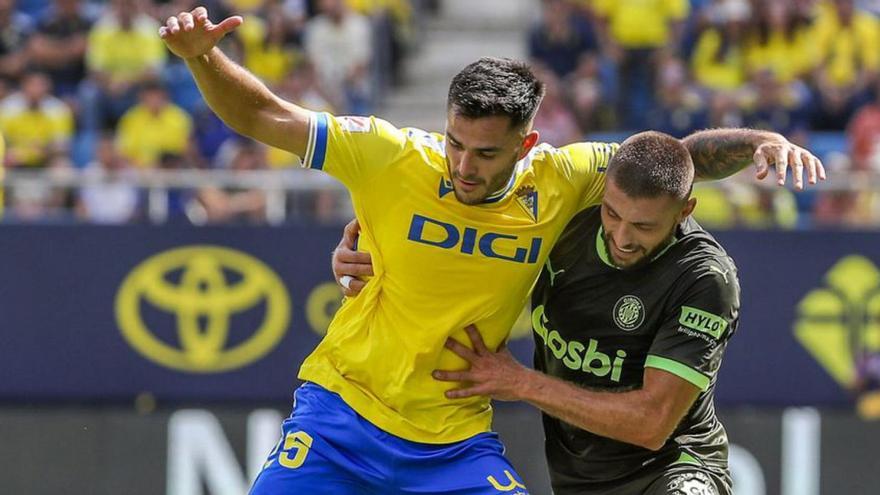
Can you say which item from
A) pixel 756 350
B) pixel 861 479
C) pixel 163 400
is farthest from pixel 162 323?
pixel 861 479

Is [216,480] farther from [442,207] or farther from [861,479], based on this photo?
[442,207]

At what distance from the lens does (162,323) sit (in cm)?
1165

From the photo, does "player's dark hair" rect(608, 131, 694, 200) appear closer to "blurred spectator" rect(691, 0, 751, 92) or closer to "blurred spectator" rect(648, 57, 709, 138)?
"blurred spectator" rect(648, 57, 709, 138)

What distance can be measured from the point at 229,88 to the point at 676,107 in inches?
369

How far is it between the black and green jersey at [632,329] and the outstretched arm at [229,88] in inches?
46.0

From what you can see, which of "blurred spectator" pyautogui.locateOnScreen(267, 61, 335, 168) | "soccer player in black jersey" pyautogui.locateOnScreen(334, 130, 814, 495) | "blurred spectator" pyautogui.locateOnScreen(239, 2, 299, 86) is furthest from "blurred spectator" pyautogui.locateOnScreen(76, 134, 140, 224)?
Answer: "soccer player in black jersey" pyautogui.locateOnScreen(334, 130, 814, 495)

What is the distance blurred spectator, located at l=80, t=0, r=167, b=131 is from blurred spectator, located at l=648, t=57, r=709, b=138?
4.83 metres

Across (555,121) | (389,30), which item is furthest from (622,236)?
(389,30)

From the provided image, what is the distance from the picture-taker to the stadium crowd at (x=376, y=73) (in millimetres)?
13711

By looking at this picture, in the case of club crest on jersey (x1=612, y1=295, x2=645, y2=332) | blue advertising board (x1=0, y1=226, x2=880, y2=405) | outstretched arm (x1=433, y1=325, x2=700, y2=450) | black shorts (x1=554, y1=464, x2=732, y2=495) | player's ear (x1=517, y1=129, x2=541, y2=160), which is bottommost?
blue advertising board (x1=0, y1=226, x2=880, y2=405)

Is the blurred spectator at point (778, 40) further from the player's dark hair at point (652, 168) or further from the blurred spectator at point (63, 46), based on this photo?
the player's dark hair at point (652, 168)

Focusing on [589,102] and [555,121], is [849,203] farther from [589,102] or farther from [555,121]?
[589,102]

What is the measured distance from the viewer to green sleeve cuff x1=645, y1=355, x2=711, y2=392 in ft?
18.1

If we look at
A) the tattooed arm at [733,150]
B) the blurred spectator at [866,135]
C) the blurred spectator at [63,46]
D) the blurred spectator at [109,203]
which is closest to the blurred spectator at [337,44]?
the blurred spectator at [63,46]
